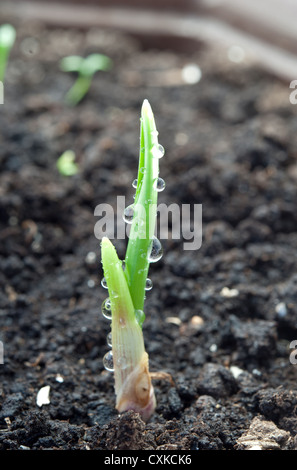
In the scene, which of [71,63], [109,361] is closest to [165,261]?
[109,361]

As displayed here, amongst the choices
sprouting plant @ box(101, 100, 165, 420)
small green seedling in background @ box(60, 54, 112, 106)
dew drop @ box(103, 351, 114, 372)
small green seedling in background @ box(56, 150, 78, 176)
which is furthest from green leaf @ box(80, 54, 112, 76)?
dew drop @ box(103, 351, 114, 372)

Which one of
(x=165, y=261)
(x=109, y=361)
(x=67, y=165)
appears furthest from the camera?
(x=67, y=165)

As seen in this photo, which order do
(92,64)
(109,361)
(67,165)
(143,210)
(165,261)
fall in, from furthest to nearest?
1. (92,64)
2. (67,165)
3. (165,261)
4. (109,361)
5. (143,210)

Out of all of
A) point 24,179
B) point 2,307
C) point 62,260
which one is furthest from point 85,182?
point 2,307

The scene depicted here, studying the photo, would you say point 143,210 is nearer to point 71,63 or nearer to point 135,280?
point 135,280

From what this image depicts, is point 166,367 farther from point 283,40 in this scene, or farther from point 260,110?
point 283,40

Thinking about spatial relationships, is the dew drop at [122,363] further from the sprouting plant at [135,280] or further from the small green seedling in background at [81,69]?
the small green seedling in background at [81,69]

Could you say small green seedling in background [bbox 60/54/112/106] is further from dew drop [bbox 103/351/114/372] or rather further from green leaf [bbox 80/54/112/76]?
dew drop [bbox 103/351/114/372]
